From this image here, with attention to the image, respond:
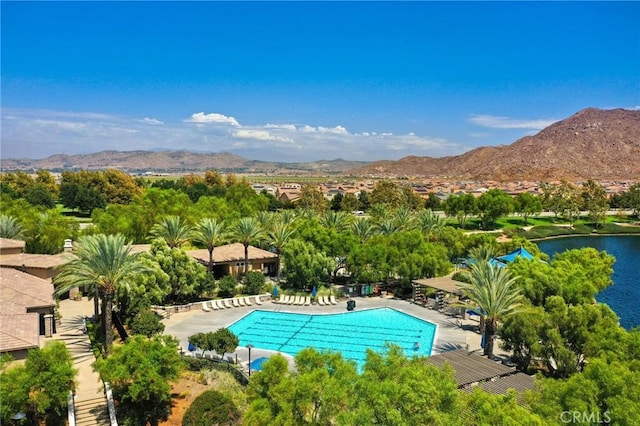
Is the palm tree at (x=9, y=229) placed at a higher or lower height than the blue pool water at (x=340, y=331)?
higher

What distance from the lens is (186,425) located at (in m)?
15.6

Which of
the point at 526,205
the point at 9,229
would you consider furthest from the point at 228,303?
the point at 526,205

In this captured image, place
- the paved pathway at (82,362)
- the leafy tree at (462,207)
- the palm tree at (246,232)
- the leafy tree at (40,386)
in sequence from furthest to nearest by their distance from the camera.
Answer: the leafy tree at (462,207)
the palm tree at (246,232)
the paved pathway at (82,362)
the leafy tree at (40,386)

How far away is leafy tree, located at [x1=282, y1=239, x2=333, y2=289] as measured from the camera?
34469mm

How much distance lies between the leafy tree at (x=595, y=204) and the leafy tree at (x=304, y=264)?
62622 millimetres

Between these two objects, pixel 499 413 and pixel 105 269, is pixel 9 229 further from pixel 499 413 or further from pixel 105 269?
pixel 499 413

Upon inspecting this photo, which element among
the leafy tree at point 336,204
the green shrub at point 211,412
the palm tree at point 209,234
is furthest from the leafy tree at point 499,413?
the leafy tree at point 336,204

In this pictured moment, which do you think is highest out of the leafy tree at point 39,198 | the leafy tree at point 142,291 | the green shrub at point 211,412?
the leafy tree at point 39,198

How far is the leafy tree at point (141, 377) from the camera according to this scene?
15.9m

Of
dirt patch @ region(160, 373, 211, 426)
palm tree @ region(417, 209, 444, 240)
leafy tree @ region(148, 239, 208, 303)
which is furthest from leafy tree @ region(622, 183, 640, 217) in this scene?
dirt patch @ region(160, 373, 211, 426)

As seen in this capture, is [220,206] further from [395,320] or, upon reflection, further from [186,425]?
[186,425]

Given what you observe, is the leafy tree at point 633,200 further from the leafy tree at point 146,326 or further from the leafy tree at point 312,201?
A: the leafy tree at point 146,326

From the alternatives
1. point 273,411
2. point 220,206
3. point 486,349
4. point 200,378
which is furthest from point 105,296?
point 220,206

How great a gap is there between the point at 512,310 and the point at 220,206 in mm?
39460
